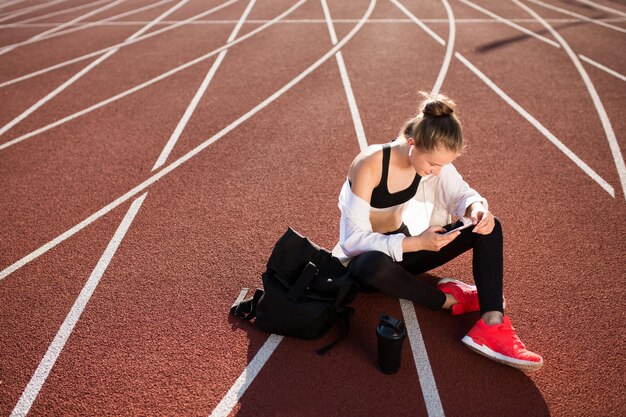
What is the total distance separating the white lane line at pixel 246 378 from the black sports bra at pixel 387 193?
1.13m

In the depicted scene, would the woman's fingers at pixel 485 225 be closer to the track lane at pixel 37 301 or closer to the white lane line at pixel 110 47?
the track lane at pixel 37 301

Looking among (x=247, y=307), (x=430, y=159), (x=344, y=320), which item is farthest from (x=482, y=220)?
(x=247, y=307)

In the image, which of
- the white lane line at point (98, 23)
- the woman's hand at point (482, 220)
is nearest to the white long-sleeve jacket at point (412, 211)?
the woman's hand at point (482, 220)

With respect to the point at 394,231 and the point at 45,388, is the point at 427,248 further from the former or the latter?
the point at 45,388

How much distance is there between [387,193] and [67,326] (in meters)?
2.41

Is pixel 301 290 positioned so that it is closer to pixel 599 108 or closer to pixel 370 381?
pixel 370 381

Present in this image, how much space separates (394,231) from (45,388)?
2.49 m

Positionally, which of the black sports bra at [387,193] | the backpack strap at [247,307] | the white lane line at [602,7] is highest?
the white lane line at [602,7]

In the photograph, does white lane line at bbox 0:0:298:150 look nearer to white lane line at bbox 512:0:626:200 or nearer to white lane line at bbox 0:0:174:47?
white lane line at bbox 0:0:174:47

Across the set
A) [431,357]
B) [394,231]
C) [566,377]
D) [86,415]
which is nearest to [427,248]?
[394,231]

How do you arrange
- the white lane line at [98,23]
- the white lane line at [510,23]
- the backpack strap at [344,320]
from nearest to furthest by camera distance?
the backpack strap at [344,320]
the white lane line at [510,23]
the white lane line at [98,23]

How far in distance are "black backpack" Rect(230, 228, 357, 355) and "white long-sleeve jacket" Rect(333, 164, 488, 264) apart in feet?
0.69

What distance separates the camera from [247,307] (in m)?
3.49

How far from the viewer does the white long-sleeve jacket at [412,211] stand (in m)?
3.18
